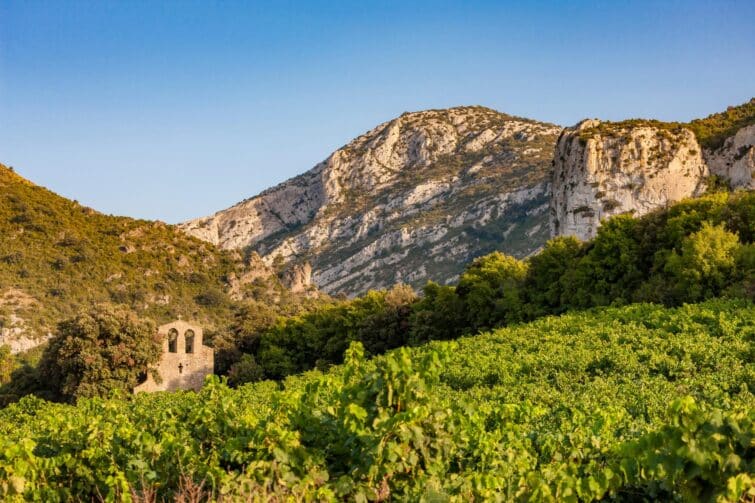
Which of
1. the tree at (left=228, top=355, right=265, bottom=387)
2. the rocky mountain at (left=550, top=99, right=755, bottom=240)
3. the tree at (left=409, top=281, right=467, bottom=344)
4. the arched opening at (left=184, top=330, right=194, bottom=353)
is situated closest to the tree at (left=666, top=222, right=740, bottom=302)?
the tree at (left=409, top=281, right=467, bottom=344)

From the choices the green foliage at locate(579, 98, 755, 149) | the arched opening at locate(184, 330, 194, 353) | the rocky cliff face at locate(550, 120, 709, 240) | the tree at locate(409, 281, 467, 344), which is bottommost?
the arched opening at locate(184, 330, 194, 353)

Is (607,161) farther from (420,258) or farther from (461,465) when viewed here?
(420,258)

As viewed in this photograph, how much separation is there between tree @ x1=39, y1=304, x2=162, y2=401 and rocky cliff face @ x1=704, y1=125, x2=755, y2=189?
39.2 meters

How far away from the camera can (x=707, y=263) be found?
95.2 feet

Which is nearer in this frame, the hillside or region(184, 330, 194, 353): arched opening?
region(184, 330, 194, 353): arched opening

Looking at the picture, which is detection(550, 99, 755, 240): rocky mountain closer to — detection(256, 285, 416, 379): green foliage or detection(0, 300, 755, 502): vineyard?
detection(256, 285, 416, 379): green foliage

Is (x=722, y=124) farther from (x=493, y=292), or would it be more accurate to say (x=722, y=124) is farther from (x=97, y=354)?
(x=97, y=354)

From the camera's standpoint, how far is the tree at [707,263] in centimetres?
2902

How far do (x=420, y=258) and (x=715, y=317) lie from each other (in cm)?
8935

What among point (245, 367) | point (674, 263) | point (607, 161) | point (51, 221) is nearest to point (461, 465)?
point (674, 263)

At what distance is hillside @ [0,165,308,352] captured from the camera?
5994cm

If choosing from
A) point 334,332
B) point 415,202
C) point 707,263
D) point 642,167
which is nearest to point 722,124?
point 642,167

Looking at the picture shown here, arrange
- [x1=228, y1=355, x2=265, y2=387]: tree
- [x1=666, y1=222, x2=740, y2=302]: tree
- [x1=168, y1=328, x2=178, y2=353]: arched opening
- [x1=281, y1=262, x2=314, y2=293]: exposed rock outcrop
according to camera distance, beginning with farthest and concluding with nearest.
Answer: [x1=281, y1=262, x2=314, y2=293]: exposed rock outcrop → [x1=228, y1=355, x2=265, y2=387]: tree → [x1=168, y1=328, x2=178, y2=353]: arched opening → [x1=666, y1=222, x2=740, y2=302]: tree

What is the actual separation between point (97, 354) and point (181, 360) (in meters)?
6.52
